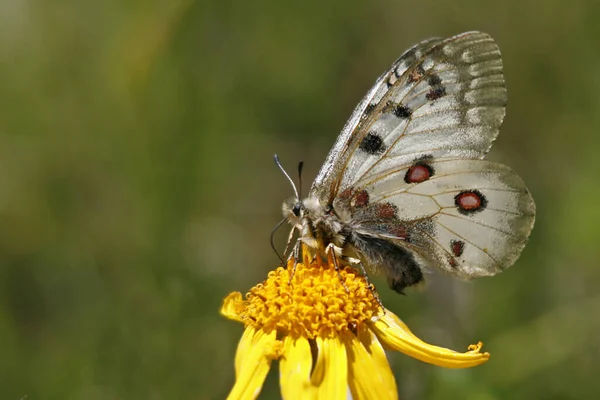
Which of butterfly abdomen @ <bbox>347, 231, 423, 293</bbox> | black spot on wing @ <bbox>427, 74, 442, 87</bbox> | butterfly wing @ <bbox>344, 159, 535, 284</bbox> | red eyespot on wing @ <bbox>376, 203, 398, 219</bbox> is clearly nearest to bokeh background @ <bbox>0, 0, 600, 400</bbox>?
butterfly abdomen @ <bbox>347, 231, 423, 293</bbox>

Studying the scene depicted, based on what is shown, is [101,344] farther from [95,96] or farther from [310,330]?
[95,96]

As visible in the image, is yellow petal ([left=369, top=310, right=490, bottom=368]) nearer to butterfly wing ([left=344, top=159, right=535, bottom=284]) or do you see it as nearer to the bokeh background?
butterfly wing ([left=344, top=159, right=535, bottom=284])

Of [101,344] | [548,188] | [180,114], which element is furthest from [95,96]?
[548,188]

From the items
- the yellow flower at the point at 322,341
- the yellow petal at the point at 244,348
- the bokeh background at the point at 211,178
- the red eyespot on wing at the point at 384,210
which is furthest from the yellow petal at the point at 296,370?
the bokeh background at the point at 211,178

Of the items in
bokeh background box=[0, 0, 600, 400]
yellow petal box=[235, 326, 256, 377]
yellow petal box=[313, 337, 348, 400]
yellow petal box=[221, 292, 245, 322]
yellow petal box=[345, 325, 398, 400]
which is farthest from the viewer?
bokeh background box=[0, 0, 600, 400]

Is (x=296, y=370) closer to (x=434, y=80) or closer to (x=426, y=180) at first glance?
(x=426, y=180)
